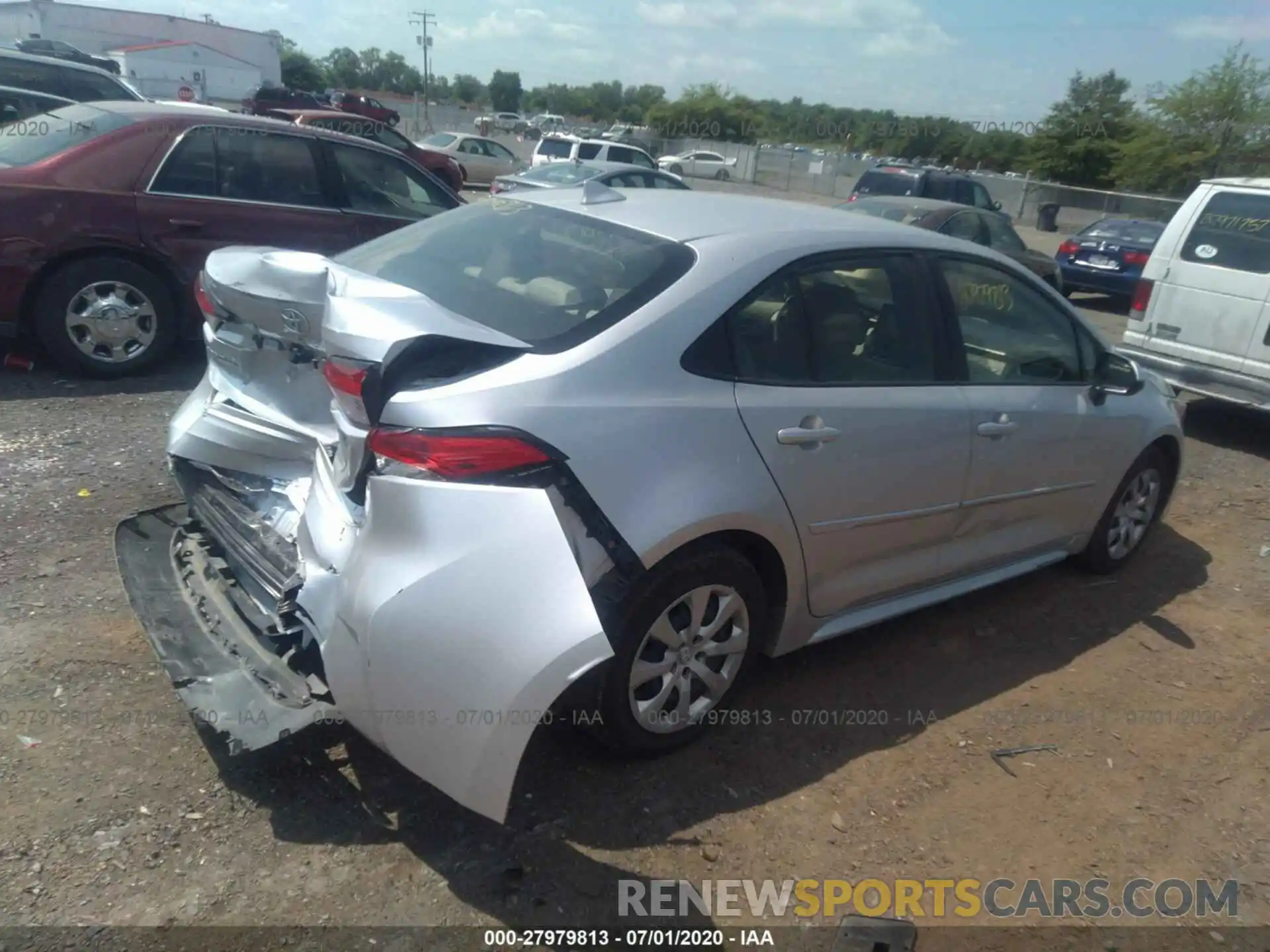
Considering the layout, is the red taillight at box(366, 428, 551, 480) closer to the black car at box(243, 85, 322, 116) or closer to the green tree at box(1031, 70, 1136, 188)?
the black car at box(243, 85, 322, 116)

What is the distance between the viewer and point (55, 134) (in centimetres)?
614

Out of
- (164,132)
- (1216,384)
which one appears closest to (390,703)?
(164,132)

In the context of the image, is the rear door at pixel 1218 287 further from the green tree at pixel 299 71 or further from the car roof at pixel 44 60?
the green tree at pixel 299 71

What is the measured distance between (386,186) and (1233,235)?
6.48m

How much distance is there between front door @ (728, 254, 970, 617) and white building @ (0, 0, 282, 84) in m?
64.4

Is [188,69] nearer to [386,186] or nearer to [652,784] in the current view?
[386,186]

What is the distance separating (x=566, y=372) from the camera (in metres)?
2.57

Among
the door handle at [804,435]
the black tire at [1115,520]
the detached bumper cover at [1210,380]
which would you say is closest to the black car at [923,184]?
the detached bumper cover at [1210,380]

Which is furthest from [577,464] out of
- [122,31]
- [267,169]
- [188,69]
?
[122,31]

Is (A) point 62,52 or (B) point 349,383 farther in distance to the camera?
(A) point 62,52

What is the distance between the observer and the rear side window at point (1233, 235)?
7.13 meters

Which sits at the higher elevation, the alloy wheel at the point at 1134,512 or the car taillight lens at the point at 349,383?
the car taillight lens at the point at 349,383

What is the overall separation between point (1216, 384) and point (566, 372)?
259 inches

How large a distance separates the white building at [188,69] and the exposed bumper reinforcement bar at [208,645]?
4632 cm
